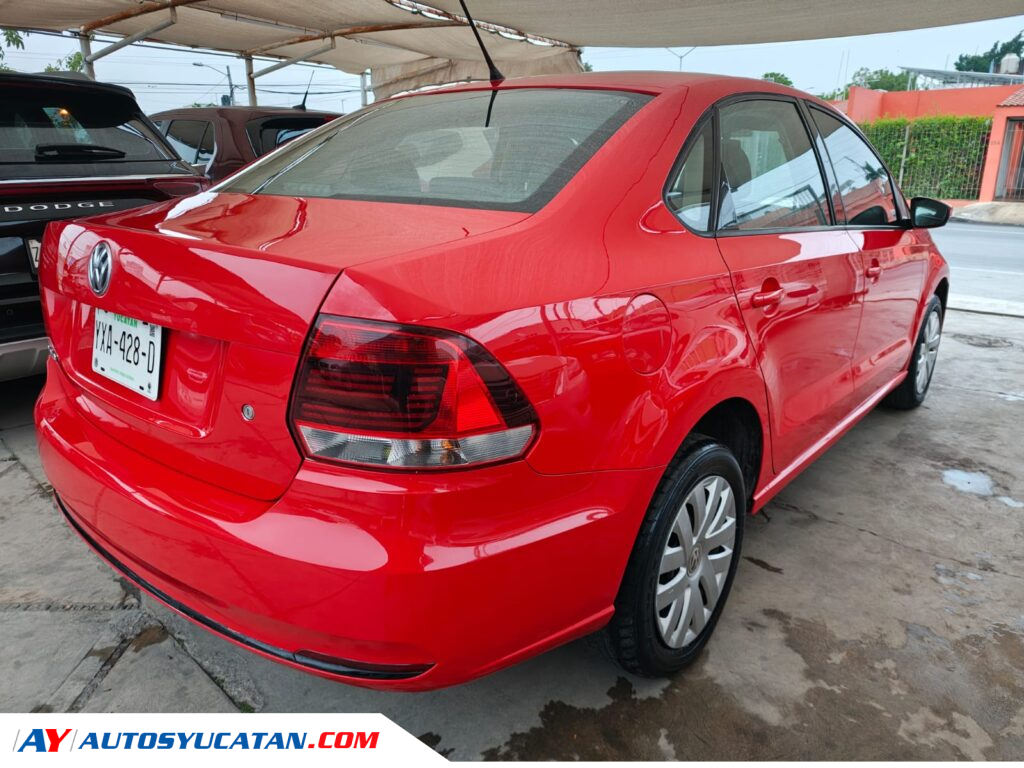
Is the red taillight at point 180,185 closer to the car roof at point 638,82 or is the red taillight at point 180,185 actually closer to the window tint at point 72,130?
the window tint at point 72,130

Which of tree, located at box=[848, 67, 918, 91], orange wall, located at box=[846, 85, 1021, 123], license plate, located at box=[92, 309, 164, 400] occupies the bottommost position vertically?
license plate, located at box=[92, 309, 164, 400]

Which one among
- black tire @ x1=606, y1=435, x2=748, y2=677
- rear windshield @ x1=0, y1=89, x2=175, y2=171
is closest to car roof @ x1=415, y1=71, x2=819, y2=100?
black tire @ x1=606, y1=435, x2=748, y2=677

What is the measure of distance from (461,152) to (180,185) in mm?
2441

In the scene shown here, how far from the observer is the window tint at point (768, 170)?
2.10m

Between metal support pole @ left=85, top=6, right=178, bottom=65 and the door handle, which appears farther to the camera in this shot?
metal support pole @ left=85, top=6, right=178, bottom=65

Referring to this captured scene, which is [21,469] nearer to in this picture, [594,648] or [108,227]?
[108,227]

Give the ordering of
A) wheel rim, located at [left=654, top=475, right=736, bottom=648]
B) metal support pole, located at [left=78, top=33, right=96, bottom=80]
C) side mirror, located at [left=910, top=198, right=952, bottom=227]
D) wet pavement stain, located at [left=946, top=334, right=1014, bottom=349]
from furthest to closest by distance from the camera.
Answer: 1. metal support pole, located at [left=78, top=33, right=96, bottom=80]
2. wet pavement stain, located at [left=946, top=334, right=1014, bottom=349]
3. side mirror, located at [left=910, top=198, right=952, bottom=227]
4. wheel rim, located at [left=654, top=475, right=736, bottom=648]

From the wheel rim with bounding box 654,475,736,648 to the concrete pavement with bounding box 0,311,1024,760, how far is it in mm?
163

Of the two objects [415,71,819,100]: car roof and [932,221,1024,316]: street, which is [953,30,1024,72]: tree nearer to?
[932,221,1024,316]: street

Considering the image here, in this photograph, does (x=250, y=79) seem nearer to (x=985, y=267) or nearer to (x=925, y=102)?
(x=985, y=267)

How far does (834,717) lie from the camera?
184cm

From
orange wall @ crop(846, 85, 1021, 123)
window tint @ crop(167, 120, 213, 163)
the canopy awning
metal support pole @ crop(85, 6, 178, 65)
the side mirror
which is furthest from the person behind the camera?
orange wall @ crop(846, 85, 1021, 123)

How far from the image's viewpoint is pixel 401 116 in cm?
223

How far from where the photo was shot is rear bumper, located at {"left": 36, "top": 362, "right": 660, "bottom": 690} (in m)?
1.28
